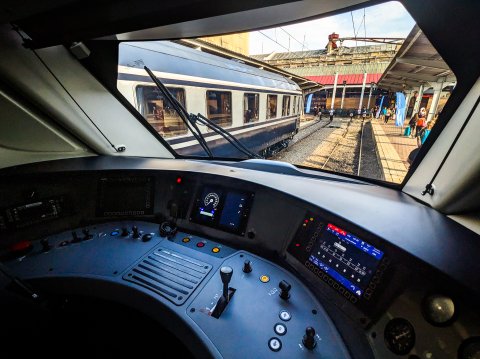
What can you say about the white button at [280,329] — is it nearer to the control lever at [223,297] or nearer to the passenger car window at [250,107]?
the control lever at [223,297]

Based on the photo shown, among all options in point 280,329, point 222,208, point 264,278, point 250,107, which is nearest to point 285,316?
point 280,329

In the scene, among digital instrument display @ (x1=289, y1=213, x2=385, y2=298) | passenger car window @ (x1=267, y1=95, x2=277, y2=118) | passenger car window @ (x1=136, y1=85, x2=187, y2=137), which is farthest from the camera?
passenger car window @ (x1=267, y1=95, x2=277, y2=118)

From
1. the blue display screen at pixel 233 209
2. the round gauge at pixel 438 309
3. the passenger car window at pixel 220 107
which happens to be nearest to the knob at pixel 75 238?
the blue display screen at pixel 233 209

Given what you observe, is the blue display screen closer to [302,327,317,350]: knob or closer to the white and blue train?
[302,327,317,350]: knob

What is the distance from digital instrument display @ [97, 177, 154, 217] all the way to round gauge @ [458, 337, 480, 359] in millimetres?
2019

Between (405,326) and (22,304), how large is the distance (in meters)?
1.87

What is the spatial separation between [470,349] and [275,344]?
0.65 metres

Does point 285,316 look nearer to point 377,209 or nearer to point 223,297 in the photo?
point 223,297

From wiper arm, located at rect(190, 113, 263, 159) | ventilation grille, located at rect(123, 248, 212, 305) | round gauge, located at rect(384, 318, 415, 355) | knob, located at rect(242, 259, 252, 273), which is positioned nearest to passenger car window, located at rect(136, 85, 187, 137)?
wiper arm, located at rect(190, 113, 263, 159)

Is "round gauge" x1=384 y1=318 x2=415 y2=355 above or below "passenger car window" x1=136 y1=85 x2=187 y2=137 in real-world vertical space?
below

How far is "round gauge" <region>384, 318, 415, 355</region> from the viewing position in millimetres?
790

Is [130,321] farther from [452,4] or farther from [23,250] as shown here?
[452,4]

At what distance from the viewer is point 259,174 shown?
1792 mm

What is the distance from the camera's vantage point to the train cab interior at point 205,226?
90cm
